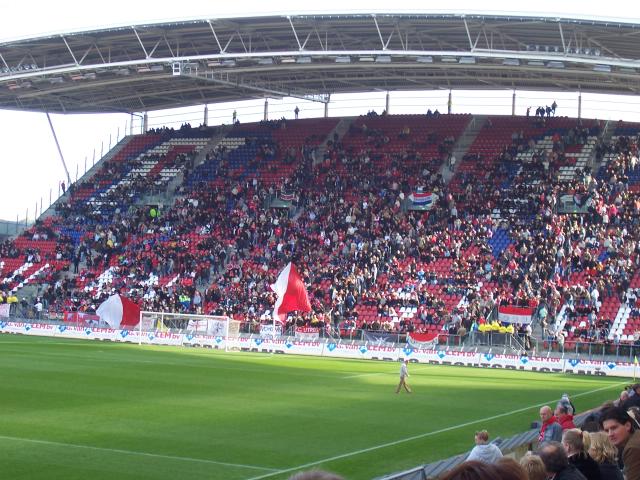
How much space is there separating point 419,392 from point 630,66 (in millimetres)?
20491

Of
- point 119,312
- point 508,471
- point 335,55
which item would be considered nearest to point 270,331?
point 119,312

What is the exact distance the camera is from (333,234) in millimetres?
55406

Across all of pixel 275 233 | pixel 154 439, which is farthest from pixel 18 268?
pixel 154 439

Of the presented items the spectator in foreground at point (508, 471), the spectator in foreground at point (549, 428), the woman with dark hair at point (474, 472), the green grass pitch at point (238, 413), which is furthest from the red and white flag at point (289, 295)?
the woman with dark hair at point (474, 472)

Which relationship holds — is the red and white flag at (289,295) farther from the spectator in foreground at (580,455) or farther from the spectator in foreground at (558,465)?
the spectator in foreground at (558,465)

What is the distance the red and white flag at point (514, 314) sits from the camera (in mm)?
45688

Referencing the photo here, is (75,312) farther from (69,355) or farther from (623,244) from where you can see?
(623,244)

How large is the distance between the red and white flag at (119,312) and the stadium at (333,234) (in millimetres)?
103

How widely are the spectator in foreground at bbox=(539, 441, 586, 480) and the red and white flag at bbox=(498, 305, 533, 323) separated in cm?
3903

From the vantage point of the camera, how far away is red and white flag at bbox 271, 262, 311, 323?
44.8 metres

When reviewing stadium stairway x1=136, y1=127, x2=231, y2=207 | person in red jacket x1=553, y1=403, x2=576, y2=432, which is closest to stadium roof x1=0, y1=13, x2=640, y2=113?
stadium stairway x1=136, y1=127, x2=231, y2=207

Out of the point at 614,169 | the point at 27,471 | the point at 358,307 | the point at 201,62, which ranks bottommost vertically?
the point at 27,471

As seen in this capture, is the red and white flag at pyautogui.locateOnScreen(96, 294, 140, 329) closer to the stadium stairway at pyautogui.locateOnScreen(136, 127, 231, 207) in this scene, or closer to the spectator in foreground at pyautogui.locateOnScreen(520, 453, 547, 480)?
the stadium stairway at pyautogui.locateOnScreen(136, 127, 231, 207)

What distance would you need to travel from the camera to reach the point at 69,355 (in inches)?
1478
